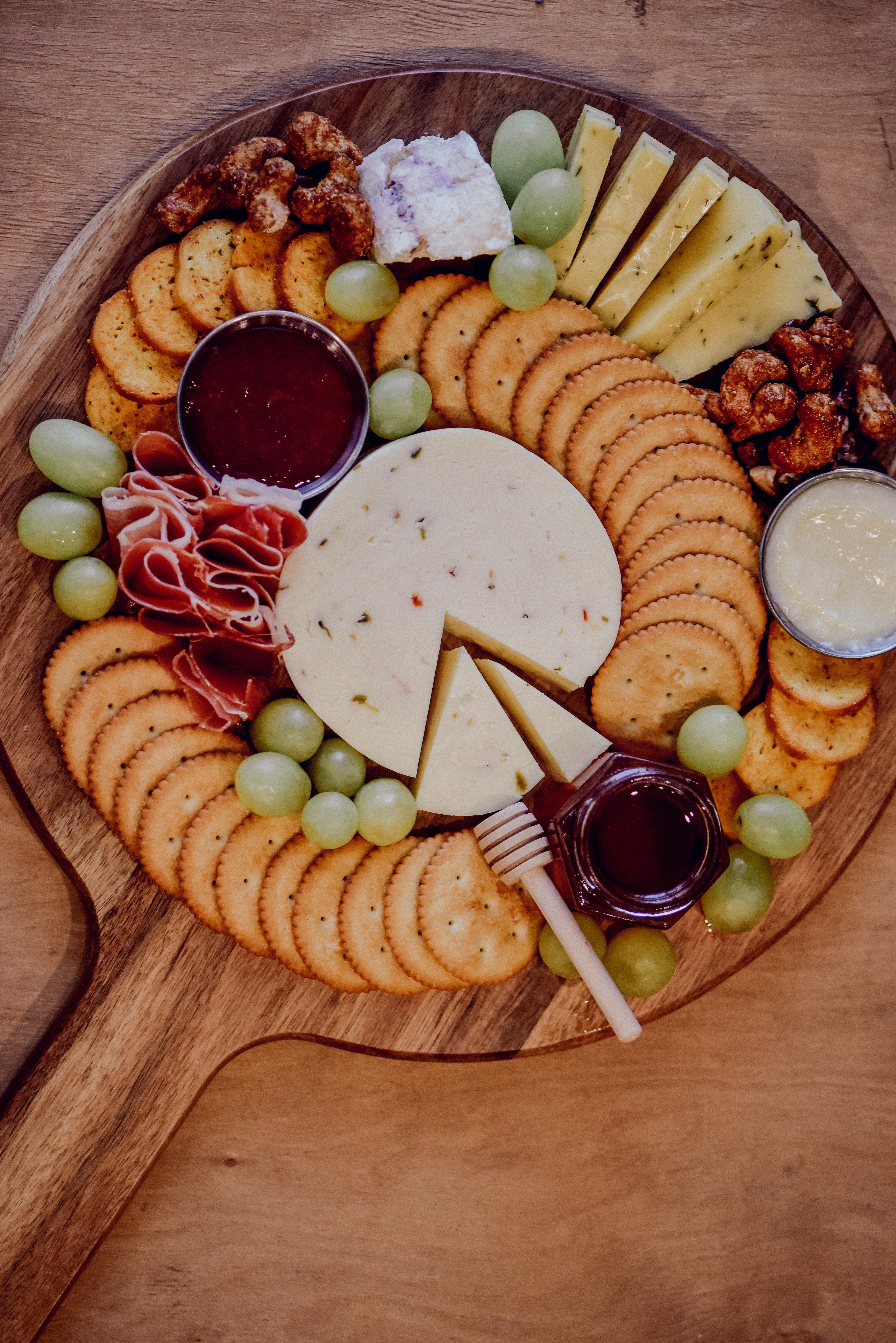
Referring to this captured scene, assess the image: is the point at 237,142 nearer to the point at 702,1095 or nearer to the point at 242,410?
the point at 242,410

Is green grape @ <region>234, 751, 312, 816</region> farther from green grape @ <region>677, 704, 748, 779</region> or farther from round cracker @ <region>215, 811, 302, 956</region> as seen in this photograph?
green grape @ <region>677, 704, 748, 779</region>

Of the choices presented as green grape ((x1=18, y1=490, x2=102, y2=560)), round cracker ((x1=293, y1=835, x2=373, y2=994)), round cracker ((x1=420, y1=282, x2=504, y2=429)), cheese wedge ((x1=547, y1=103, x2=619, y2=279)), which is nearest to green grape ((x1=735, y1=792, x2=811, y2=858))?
round cracker ((x1=293, y1=835, x2=373, y2=994))

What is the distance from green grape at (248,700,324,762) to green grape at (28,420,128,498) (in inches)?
25.1

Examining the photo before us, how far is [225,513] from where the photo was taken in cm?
189

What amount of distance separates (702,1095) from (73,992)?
169cm

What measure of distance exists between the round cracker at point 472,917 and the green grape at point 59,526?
109 cm

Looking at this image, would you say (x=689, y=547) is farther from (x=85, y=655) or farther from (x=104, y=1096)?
(x=104, y=1096)

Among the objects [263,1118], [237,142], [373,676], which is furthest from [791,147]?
[263,1118]

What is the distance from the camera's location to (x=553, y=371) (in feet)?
6.88

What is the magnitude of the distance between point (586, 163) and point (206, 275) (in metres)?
0.93

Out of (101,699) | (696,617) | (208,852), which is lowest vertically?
(208,852)

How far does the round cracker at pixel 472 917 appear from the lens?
6.66 feet

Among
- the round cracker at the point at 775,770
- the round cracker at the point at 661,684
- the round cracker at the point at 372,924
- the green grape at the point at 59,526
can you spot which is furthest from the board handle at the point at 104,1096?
the round cracker at the point at 775,770

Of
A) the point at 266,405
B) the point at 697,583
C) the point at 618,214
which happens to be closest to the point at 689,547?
the point at 697,583
